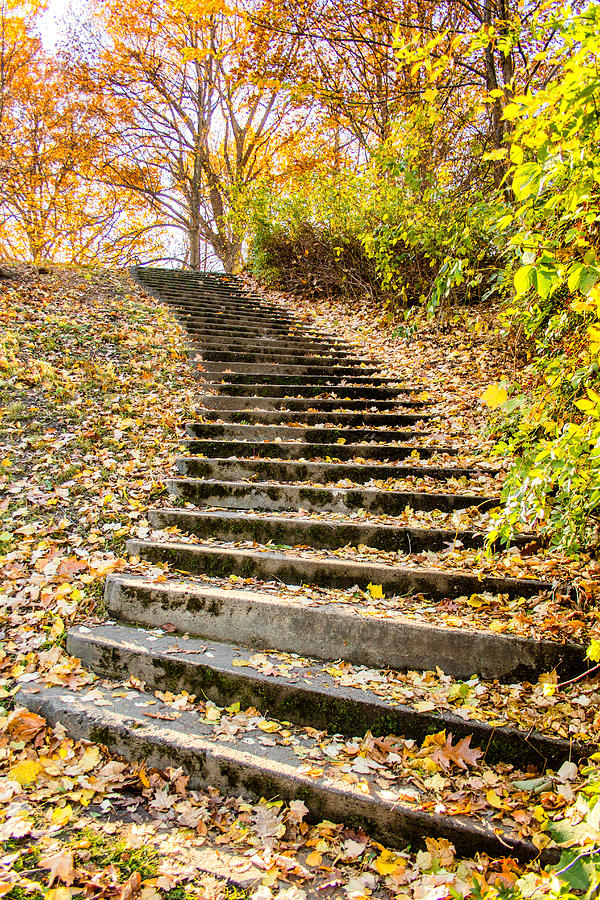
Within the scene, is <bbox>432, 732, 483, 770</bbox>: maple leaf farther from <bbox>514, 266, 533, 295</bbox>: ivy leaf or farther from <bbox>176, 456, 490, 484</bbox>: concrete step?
<bbox>176, 456, 490, 484</bbox>: concrete step

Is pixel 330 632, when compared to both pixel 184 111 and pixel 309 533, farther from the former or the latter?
pixel 184 111

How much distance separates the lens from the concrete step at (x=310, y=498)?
3.55 m

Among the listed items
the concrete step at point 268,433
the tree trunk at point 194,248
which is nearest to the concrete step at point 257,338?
the concrete step at point 268,433

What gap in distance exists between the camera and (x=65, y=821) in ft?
5.65

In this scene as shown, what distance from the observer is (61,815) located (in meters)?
Answer: 1.73

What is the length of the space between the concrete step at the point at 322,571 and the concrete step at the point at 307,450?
3.88 feet

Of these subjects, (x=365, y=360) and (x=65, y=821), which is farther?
(x=365, y=360)

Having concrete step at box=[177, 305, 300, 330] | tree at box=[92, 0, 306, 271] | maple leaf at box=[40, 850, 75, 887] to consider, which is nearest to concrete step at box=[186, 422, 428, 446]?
maple leaf at box=[40, 850, 75, 887]

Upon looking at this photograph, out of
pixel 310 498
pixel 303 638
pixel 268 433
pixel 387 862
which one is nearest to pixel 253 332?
pixel 268 433

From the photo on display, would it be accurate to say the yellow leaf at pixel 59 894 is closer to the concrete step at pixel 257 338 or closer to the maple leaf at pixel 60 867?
the maple leaf at pixel 60 867

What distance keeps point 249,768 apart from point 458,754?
0.79 m

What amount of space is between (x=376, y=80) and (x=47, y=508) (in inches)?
495

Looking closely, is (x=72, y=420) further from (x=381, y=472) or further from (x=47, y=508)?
(x=381, y=472)

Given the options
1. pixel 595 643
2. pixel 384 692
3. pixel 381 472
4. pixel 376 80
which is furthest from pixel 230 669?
pixel 376 80
